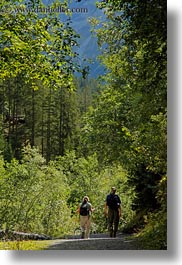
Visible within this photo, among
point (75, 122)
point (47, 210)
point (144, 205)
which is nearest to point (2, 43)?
point (75, 122)

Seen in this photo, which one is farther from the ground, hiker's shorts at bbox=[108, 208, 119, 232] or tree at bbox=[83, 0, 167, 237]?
tree at bbox=[83, 0, 167, 237]

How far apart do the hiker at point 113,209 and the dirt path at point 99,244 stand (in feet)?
1.25

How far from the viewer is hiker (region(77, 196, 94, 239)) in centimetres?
689

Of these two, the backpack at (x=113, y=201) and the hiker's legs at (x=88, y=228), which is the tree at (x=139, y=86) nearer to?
the backpack at (x=113, y=201)

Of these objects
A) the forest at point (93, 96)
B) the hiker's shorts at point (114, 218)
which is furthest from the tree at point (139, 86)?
the hiker's shorts at point (114, 218)

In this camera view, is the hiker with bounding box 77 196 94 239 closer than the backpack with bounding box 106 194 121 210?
No

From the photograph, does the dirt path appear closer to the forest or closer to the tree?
the forest

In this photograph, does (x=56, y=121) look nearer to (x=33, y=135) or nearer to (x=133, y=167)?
(x=33, y=135)

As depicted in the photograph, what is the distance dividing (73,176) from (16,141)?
1.62 meters

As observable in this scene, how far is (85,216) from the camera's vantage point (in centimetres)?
697

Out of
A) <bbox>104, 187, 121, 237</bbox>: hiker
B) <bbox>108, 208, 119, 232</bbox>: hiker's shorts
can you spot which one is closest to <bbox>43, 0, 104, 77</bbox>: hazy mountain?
<bbox>104, 187, 121, 237</bbox>: hiker

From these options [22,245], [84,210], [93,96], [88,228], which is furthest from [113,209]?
[93,96]

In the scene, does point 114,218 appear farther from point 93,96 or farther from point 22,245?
point 93,96

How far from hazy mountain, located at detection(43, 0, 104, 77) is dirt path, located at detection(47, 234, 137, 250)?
6.43ft
